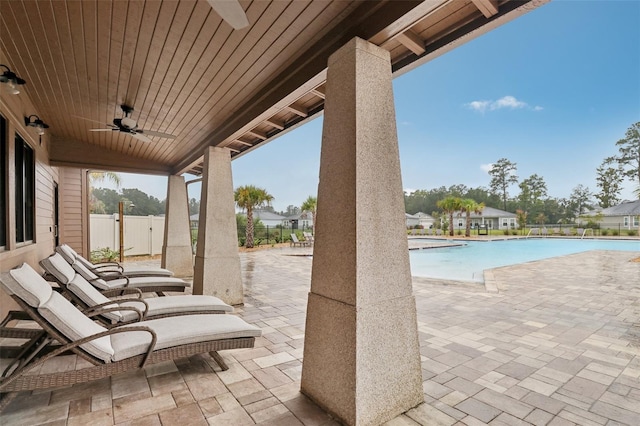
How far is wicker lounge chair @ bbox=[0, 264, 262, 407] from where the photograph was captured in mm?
2127

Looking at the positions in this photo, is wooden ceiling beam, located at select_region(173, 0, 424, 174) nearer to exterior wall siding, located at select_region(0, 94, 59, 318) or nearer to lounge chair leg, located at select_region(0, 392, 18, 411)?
exterior wall siding, located at select_region(0, 94, 59, 318)

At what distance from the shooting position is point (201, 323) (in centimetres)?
287

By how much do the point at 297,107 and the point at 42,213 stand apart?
5.17 m

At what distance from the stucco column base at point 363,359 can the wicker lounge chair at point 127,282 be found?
3512 mm

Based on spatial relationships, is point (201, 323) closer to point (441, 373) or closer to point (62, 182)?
point (441, 373)

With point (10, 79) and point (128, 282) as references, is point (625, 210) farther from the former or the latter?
point (10, 79)

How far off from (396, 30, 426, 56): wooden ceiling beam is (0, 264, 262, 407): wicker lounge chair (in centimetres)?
275

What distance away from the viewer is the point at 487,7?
2131mm

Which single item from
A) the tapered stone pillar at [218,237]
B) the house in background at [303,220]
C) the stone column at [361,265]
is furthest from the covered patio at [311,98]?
the house in background at [303,220]

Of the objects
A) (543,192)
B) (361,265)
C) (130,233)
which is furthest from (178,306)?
(543,192)

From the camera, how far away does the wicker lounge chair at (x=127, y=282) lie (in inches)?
177

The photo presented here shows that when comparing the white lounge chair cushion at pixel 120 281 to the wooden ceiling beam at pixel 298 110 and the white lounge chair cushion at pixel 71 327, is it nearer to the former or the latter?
the white lounge chair cushion at pixel 71 327

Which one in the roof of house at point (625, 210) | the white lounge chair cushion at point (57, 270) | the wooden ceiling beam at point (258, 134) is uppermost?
the wooden ceiling beam at point (258, 134)

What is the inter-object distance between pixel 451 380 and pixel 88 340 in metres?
2.87
